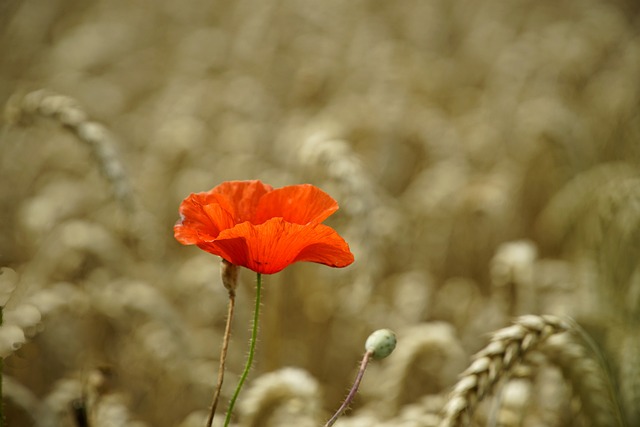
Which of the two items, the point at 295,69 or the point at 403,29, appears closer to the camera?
the point at 295,69

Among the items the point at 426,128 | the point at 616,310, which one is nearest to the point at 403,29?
the point at 426,128

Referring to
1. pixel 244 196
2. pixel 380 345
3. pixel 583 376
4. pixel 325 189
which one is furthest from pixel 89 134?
pixel 325 189

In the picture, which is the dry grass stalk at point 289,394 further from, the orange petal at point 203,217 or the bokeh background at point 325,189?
the orange petal at point 203,217

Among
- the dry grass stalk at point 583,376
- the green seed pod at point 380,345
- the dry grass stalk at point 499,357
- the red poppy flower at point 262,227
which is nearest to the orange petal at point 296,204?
the red poppy flower at point 262,227

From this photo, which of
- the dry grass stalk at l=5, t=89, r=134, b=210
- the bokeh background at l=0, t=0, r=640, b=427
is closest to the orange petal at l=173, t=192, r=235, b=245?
the bokeh background at l=0, t=0, r=640, b=427

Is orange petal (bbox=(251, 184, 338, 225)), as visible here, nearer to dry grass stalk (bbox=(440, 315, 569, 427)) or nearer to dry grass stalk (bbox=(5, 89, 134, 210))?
dry grass stalk (bbox=(440, 315, 569, 427))

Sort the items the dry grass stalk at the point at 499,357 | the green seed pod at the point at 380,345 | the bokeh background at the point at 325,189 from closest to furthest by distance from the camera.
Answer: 1. the green seed pod at the point at 380,345
2. the dry grass stalk at the point at 499,357
3. the bokeh background at the point at 325,189

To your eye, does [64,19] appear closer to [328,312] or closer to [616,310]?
[328,312]

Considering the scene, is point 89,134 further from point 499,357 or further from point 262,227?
point 499,357
